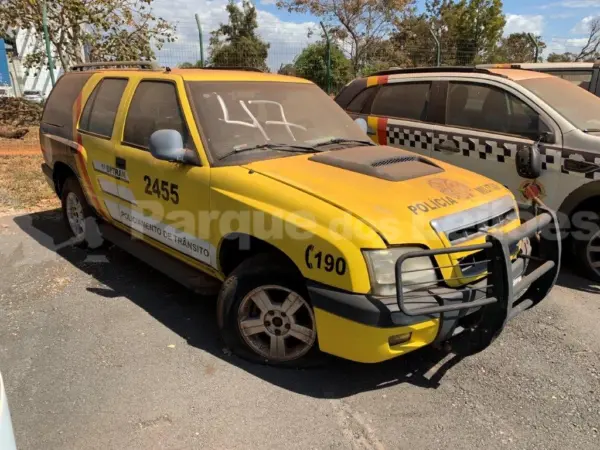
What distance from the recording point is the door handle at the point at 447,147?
5.22 metres

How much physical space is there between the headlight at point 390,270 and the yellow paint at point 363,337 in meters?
0.21

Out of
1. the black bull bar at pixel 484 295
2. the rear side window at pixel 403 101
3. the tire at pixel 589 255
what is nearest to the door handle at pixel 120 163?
the black bull bar at pixel 484 295

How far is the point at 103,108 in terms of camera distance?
4449 mm

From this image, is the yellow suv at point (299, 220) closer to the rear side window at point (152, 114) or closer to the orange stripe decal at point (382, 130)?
the rear side window at point (152, 114)

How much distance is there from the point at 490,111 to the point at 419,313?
131 inches

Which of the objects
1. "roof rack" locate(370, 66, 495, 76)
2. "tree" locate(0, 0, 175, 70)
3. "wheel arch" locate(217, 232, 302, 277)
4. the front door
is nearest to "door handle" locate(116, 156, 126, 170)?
the front door

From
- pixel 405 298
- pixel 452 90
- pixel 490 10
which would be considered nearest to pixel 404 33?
pixel 490 10

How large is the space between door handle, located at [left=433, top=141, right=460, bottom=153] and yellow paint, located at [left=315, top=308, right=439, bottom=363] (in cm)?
302

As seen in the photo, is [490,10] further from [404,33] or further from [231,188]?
[231,188]

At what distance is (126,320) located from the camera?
3.74 m

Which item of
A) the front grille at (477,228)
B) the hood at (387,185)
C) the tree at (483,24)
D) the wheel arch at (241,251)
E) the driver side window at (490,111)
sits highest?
the tree at (483,24)

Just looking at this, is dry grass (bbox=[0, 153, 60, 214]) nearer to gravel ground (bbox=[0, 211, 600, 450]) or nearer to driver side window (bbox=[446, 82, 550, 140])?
gravel ground (bbox=[0, 211, 600, 450])

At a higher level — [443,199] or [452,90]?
[452,90]

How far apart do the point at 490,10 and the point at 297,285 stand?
25358 millimetres
